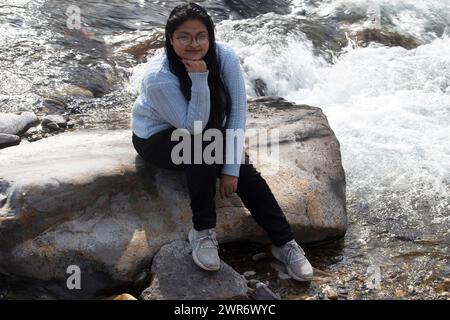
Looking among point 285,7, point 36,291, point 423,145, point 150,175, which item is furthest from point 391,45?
point 36,291

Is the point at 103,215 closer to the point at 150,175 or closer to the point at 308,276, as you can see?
the point at 150,175

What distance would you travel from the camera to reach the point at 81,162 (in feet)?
13.6

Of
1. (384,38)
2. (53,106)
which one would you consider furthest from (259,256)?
(384,38)

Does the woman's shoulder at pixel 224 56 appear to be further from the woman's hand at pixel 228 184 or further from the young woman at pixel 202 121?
the woman's hand at pixel 228 184

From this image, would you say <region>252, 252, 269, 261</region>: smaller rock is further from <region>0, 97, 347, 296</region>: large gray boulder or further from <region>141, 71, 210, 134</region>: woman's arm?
<region>141, 71, 210, 134</region>: woman's arm

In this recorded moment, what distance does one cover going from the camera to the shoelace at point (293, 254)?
3.97 m

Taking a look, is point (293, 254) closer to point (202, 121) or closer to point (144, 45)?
point (202, 121)

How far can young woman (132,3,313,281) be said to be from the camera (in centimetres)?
370

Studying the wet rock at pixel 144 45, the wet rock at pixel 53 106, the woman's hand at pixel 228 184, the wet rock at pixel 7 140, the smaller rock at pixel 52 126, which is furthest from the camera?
the wet rock at pixel 144 45

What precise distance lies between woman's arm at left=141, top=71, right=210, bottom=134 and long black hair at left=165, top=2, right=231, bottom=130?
0.07 m

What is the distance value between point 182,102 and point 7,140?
90.9 inches

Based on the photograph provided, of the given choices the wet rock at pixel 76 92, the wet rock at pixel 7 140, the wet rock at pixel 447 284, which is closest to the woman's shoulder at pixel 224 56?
the wet rock at pixel 447 284

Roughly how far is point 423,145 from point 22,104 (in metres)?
4.59

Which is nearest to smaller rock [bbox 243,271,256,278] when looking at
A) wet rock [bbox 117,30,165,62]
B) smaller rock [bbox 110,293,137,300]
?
smaller rock [bbox 110,293,137,300]
